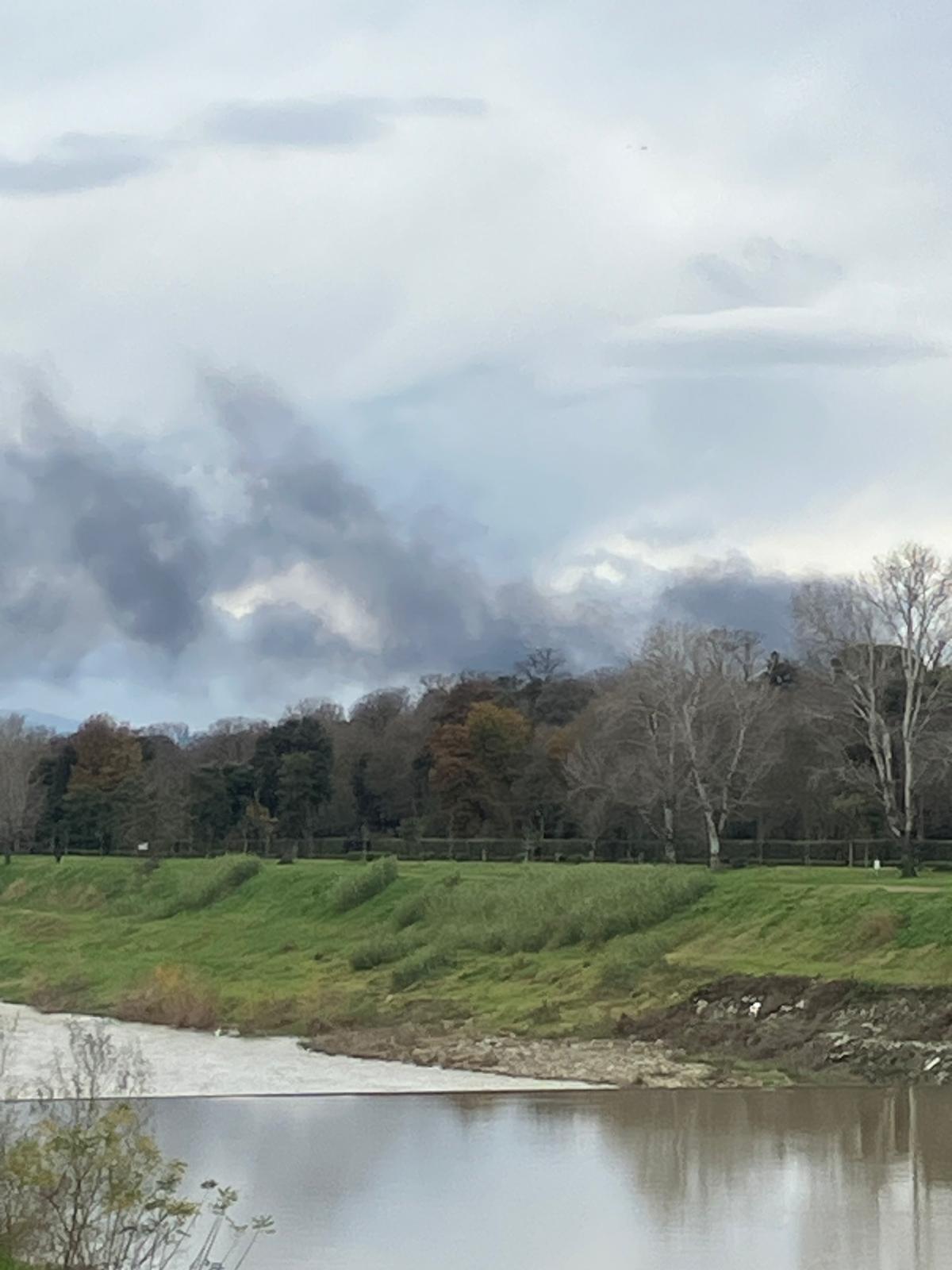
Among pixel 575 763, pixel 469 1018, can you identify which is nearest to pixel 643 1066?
pixel 469 1018

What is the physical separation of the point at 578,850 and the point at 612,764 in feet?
19.0

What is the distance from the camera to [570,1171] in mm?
25812

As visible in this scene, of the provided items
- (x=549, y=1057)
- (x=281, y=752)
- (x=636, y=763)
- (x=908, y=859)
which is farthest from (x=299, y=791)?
(x=549, y=1057)

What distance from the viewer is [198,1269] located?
54.8ft

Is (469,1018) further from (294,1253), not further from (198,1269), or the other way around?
(198,1269)

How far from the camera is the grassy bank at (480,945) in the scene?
138ft

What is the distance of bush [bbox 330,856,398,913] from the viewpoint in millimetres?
60844

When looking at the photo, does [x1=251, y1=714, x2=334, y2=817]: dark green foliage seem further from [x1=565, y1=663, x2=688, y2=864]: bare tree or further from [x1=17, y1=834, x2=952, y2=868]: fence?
[x1=565, y1=663, x2=688, y2=864]: bare tree

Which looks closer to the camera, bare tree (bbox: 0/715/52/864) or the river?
the river

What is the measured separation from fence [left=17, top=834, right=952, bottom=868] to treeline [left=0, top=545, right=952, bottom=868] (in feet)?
2.36

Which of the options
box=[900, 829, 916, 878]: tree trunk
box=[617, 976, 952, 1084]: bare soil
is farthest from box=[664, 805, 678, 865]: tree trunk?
box=[617, 976, 952, 1084]: bare soil

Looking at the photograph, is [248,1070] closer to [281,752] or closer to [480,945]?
[480,945]

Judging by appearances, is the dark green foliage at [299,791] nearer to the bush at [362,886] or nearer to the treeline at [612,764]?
the treeline at [612,764]

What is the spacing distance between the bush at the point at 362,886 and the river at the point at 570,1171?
23621 millimetres
